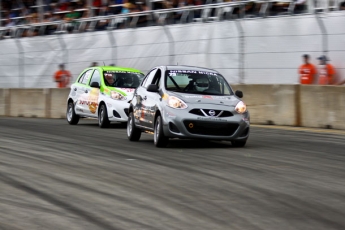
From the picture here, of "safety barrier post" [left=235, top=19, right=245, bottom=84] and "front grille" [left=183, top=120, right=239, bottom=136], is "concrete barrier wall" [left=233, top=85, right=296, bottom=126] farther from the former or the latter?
"front grille" [left=183, top=120, right=239, bottom=136]

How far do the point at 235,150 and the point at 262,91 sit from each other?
6.94 meters

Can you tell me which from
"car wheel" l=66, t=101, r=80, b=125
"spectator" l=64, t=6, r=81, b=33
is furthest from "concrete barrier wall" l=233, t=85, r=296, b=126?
"spectator" l=64, t=6, r=81, b=33

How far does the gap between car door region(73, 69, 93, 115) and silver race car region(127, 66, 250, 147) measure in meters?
6.42

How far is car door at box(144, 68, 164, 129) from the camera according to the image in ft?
43.9

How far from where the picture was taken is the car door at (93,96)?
19.7 meters

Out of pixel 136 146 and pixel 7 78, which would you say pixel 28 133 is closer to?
pixel 136 146

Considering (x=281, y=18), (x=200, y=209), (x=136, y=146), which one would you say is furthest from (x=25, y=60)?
(x=200, y=209)

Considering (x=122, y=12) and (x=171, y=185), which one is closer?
(x=171, y=185)

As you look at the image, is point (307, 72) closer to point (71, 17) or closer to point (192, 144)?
point (192, 144)

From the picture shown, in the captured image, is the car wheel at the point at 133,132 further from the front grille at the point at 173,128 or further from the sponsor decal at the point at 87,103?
the sponsor decal at the point at 87,103

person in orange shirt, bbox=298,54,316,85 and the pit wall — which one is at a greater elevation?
person in orange shirt, bbox=298,54,316,85

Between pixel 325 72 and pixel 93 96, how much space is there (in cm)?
572

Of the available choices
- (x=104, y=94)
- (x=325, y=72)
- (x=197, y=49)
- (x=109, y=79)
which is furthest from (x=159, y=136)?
(x=197, y=49)

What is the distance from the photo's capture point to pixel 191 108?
12719 millimetres
